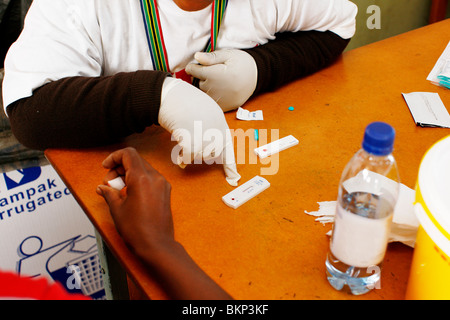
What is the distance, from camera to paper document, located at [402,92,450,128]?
0.92m

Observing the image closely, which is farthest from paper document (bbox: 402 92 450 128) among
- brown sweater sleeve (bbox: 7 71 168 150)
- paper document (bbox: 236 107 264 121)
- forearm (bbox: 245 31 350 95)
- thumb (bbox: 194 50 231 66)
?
brown sweater sleeve (bbox: 7 71 168 150)

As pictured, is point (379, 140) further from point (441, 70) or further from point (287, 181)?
point (441, 70)

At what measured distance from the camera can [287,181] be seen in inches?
30.1

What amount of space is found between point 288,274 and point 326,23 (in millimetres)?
844

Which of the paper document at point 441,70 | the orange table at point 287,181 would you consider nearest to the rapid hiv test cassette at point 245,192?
the orange table at point 287,181

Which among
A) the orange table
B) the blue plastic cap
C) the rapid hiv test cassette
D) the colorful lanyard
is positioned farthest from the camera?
the colorful lanyard

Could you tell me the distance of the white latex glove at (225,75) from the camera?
915mm

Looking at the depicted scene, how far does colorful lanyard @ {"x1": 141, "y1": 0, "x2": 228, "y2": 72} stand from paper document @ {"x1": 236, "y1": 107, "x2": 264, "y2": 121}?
0.62 ft

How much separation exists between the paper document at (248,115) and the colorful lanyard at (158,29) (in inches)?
7.5

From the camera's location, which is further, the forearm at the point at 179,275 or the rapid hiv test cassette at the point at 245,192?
the rapid hiv test cassette at the point at 245,192

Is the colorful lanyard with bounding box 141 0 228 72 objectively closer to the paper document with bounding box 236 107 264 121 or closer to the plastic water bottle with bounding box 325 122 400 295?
the paper document with bounding box 236 107 264 121

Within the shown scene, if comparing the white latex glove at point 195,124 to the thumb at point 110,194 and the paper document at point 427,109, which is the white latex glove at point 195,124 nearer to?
the thumb at point 110,194

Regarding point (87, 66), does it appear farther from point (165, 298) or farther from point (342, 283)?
point (342, 283)

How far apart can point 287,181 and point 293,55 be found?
46cm
